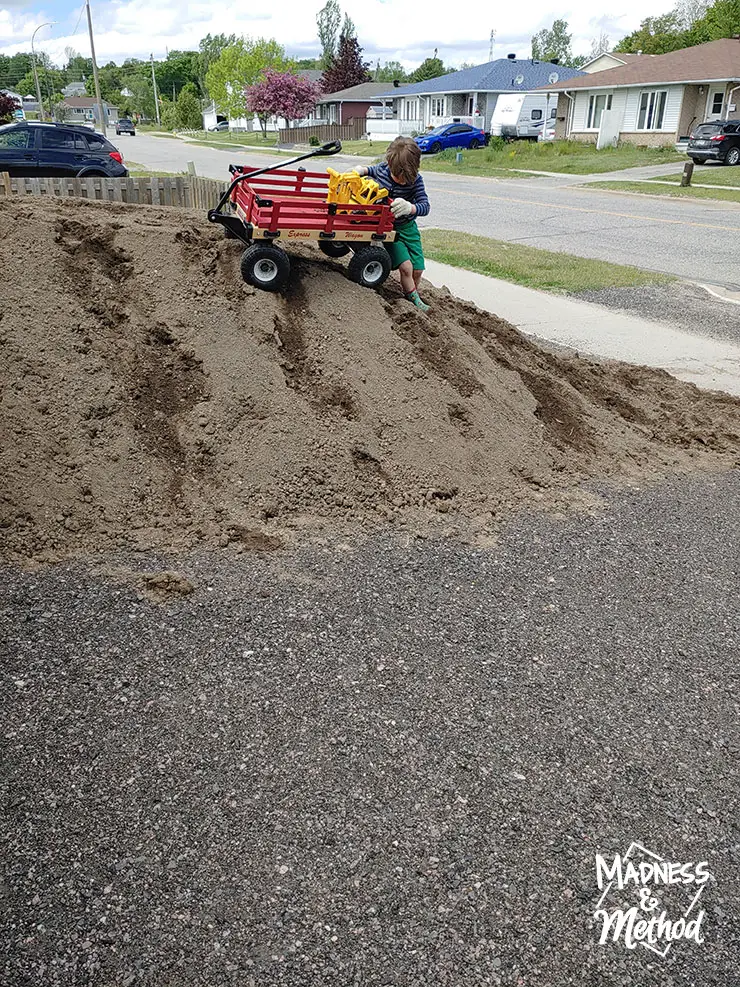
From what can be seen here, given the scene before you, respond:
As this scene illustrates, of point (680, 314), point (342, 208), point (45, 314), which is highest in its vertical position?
point (342, 208)

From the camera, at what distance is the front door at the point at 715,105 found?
127ft

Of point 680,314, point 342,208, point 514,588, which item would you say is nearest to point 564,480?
point 514,588

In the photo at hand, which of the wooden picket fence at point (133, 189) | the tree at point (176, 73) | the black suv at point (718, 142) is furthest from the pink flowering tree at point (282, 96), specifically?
the tree at point (176, 73)

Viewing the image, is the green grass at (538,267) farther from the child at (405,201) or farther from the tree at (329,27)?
the tree at (329,27)

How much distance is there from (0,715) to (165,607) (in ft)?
3.19

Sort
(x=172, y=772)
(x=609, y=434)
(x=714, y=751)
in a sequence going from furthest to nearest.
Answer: (x=609, y=434), (x=714, y=751), (x=172, y=772)

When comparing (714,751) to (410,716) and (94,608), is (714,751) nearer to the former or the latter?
(410,716)

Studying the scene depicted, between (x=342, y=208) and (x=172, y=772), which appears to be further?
(x=342, y=208)

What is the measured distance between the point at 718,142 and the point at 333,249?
30757 mm

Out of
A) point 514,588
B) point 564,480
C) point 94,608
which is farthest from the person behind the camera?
point 564,480

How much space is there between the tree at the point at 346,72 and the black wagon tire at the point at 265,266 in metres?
88.0

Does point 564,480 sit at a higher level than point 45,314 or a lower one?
lower

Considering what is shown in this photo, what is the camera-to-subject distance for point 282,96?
66188 mm

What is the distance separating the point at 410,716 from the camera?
348 centimetres
